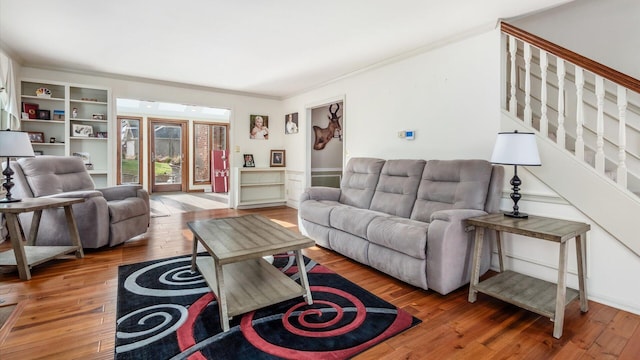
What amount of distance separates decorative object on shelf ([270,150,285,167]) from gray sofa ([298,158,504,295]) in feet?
8.76

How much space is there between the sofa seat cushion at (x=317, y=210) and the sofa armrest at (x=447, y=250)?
1.22m

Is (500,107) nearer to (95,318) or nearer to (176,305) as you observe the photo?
(176,305)

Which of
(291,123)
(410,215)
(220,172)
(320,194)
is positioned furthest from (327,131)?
(220,172)

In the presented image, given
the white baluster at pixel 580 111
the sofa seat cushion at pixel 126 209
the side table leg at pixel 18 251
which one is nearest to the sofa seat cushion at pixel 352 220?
the white baluster at pixel 580 111

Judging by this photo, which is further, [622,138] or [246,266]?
[246,266]

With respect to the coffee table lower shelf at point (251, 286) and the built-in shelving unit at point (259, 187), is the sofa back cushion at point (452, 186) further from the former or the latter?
the built-in shelving unit at point (259, 187)

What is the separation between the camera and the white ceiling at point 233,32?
8.35ft

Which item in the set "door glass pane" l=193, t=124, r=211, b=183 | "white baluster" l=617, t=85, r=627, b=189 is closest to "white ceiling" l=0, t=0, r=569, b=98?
"white baluster" l=617, t=85, r=627, b=189

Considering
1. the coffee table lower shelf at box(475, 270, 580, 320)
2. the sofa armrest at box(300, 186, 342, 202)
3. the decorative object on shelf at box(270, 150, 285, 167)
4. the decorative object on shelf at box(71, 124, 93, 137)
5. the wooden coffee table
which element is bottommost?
the coffee table lower shelf at box(475, 270, 580, 320)

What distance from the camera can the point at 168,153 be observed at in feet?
27.3

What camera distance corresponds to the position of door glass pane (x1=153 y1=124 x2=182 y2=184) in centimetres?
818

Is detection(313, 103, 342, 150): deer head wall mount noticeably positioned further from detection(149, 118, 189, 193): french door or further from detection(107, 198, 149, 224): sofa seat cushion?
detection(149, 118, 189, 193): french door

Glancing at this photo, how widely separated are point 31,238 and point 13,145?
976 mm

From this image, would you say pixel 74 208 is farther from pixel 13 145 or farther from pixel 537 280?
pixel 537 280
